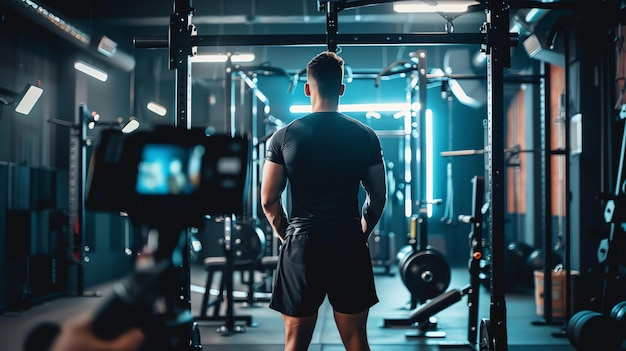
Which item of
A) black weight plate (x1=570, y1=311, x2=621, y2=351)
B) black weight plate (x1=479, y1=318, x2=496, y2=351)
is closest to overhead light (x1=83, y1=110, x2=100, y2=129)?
black weight plate (x1=479, y1=318, x2=496, y2=351)

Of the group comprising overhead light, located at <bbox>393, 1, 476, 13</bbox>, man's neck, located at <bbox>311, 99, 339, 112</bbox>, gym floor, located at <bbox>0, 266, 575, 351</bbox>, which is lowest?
gym floor, located at <bbox>0, 266, 575, 351</bbox>

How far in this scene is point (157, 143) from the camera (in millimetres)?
1472

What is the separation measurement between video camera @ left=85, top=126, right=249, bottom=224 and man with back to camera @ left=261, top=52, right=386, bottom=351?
2.77 feet

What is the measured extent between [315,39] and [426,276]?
2.61m

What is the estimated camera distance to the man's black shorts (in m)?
2.31

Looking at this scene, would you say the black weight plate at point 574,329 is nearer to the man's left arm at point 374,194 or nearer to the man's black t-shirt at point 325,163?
the man's left arm at point 374,194

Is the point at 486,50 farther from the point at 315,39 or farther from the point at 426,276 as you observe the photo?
the point at 426,276

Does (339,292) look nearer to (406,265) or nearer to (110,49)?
(406,265)

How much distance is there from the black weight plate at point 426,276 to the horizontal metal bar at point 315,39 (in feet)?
7.80

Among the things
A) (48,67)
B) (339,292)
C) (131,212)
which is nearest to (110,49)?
(48,67)

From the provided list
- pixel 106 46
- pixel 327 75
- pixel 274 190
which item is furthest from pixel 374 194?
pixel 106 46

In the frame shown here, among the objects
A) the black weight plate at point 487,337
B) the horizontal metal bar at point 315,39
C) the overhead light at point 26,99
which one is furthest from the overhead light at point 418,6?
the black weight plate at point 487,337

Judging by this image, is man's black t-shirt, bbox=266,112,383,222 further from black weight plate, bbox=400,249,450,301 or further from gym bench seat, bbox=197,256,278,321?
gym bench seat, bbox=197,256,278,321

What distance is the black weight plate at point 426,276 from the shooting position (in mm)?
5184
